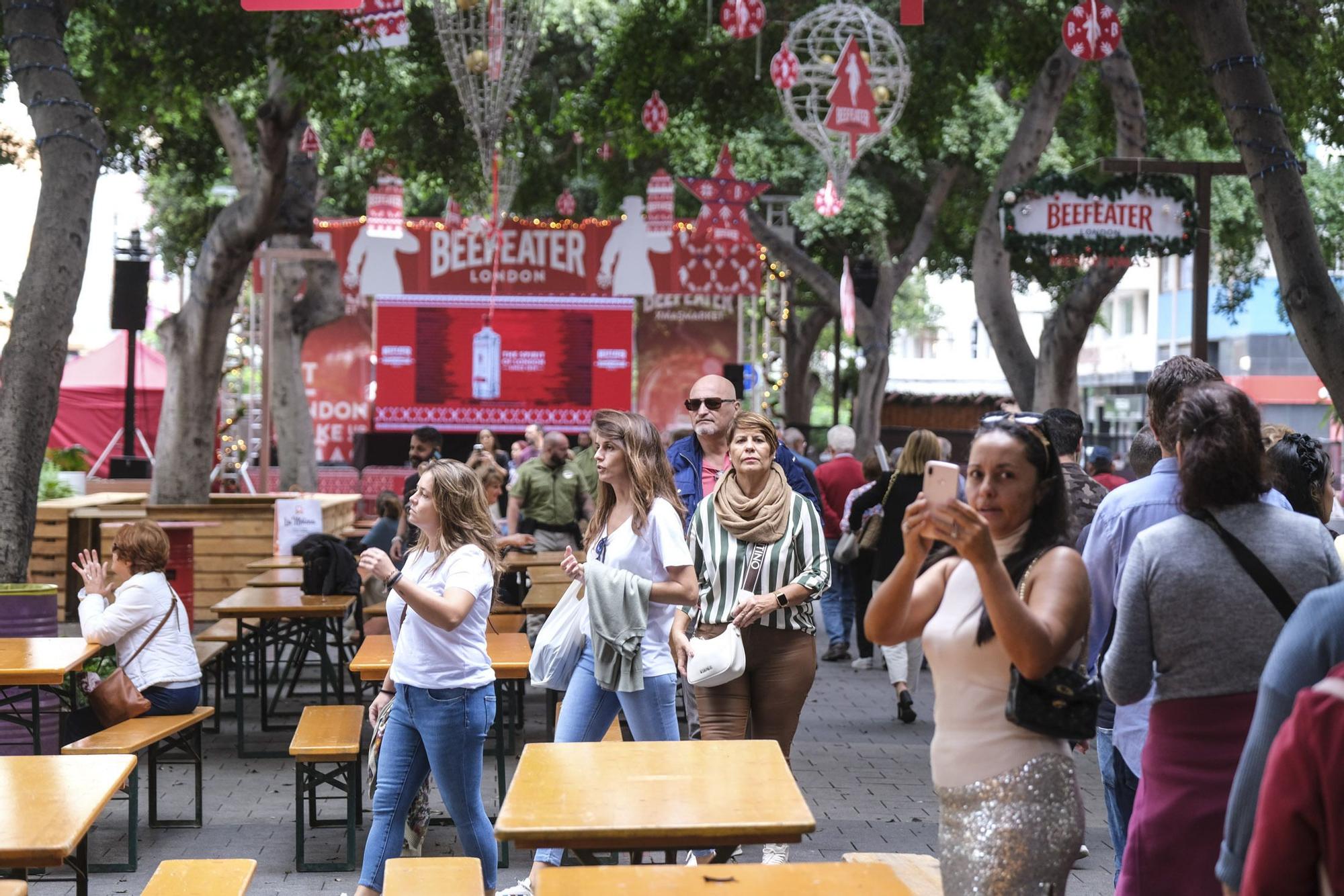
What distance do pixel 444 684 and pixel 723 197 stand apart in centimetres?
1561

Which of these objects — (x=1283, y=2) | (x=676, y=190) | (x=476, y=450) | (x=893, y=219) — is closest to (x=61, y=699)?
(x=476, y=450)

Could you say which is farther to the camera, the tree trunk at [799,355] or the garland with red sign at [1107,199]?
the tree trunk at [799,355]

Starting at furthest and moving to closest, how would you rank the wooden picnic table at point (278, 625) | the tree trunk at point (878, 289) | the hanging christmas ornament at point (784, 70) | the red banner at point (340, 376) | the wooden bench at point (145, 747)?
the red banner at point (340, 376), the tree trunk at point (878, 289), the hanging christmas ornament at point (784, 70), the wooden picnic table at point (278, 625), the wooden bench at point (145, 747)

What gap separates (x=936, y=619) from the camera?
11.1 feet

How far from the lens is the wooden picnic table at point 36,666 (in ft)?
20.7

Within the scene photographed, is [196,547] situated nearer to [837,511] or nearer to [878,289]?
[837,511]

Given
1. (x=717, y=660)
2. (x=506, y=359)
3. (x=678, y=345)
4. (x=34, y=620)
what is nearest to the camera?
(x=717, y=660)

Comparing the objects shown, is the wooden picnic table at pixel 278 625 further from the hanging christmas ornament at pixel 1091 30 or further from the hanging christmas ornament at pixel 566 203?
the hanging christmas ornament at pixel 566 203

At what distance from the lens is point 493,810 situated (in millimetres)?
7520

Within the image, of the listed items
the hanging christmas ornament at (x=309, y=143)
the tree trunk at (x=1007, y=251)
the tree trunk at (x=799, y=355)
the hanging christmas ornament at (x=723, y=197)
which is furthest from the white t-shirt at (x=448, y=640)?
the tree trunk at (x=799, y=355)

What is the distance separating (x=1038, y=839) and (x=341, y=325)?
1263 inches

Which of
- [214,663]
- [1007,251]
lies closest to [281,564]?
[214,663]

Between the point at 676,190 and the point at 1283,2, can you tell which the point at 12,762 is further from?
the point at 676,190

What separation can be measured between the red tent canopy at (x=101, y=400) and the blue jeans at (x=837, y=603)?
70.3ft
